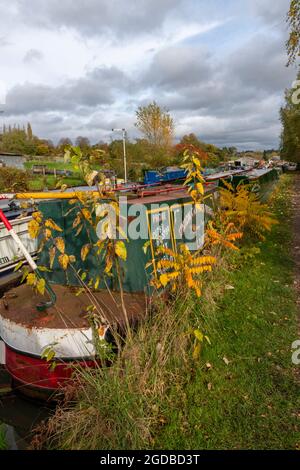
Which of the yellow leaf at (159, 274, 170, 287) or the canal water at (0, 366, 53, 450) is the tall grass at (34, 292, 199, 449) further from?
the canal water at (0, 366, 53, 450)

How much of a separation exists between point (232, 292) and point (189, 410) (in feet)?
9.04

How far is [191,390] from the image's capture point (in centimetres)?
332

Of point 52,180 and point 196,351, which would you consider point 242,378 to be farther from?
point 52,180

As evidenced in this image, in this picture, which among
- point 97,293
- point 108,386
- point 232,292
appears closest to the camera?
point 108,386

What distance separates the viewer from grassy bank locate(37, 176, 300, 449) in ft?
8.99

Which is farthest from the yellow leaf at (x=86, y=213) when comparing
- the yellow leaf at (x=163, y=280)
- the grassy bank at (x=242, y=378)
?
the grassy bank at (x=242, y=378)

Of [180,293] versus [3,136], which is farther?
[3,136]

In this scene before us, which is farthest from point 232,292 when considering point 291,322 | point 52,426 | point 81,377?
point 52,426

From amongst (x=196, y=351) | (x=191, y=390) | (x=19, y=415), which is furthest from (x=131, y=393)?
(x=19, y=415)

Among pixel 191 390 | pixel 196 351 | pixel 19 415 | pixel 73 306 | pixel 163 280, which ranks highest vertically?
pixel 163 280

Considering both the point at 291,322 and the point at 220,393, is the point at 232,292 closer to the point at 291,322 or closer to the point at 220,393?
the point at 291,322

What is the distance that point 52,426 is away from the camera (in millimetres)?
2900

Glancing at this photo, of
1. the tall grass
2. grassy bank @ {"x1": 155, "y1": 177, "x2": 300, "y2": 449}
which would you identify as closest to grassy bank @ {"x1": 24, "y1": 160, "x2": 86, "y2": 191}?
the tall grass
